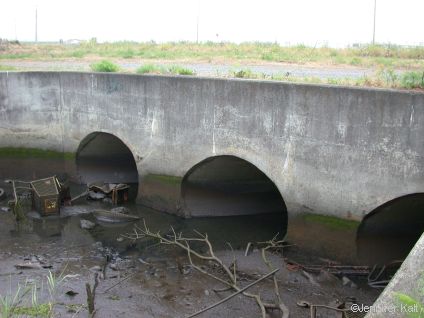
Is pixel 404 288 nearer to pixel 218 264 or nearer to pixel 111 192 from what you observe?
pixel 218 264

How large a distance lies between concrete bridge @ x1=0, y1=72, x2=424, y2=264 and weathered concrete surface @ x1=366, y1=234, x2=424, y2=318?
3611 mm

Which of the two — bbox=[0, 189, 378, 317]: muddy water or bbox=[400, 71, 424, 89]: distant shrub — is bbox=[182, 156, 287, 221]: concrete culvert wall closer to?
bbox=[0, 189, 378, 317]: muddy water

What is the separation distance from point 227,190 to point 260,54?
32.0 ft

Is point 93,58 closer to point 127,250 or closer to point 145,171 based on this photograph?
point 145,171

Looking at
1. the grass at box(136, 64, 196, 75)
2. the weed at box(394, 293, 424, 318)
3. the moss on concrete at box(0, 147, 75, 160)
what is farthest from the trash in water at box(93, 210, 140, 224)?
the weed at box(394, 293, 424, 318)

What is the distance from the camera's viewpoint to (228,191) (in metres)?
13.4

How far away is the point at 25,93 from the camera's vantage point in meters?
15.8

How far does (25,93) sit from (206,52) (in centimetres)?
993

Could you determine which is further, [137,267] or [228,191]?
[228,191]

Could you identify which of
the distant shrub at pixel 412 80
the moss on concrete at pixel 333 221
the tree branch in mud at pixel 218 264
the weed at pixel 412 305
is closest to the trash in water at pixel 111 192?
the tree branch in mud at pixel 218 264

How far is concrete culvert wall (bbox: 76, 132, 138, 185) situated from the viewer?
15.6 meters

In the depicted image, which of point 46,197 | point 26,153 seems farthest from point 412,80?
point 26,153

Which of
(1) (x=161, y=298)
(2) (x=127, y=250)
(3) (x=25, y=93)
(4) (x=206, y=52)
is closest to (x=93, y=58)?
(4) (x=206, y=52)

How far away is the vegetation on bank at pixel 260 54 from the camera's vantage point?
722 inches
